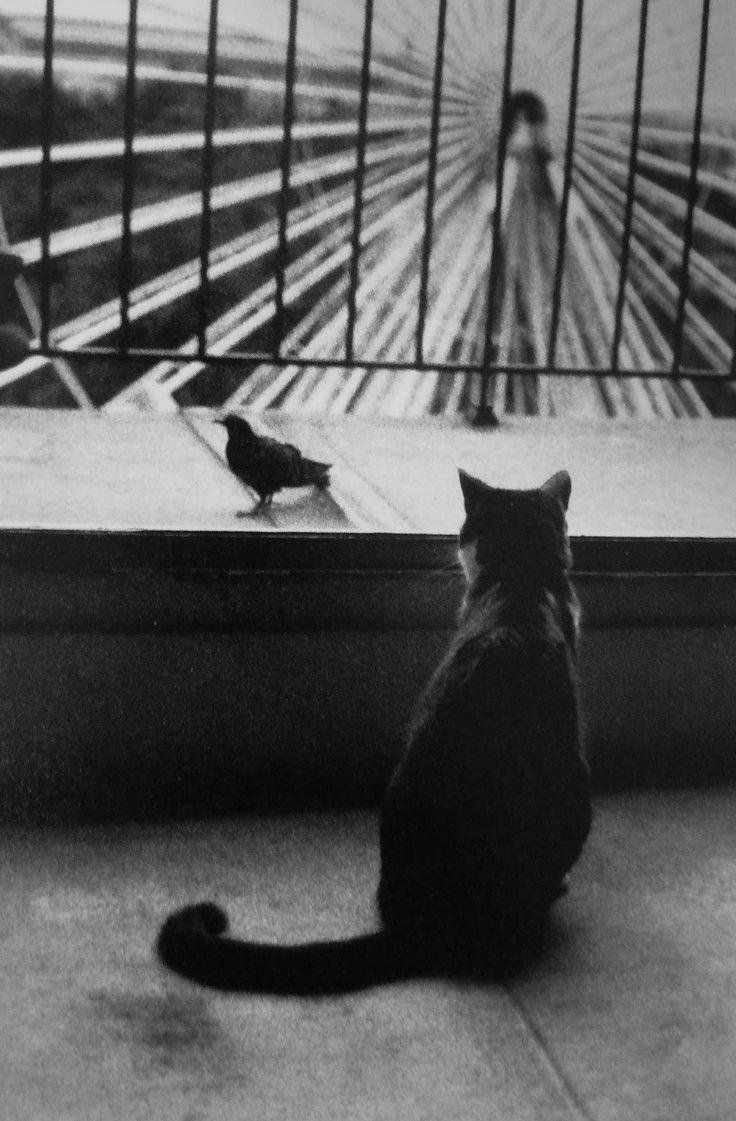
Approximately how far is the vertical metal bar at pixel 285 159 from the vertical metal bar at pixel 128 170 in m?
0.30

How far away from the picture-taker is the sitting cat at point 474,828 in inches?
71.9

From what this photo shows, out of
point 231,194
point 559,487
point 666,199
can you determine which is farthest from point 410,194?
point 559,487

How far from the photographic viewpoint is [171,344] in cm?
491

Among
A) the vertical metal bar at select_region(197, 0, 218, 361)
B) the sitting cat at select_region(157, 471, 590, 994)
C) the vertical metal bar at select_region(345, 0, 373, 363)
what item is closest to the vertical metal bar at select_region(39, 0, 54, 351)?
the vertical metal bar at select_region(197, 0, 218, 361)

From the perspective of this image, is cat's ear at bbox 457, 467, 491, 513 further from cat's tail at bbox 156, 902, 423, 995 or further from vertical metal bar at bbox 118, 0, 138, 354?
vertical metal bar at bbox 118, 0, 138, 354

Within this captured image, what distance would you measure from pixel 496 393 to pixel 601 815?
1.60 metres

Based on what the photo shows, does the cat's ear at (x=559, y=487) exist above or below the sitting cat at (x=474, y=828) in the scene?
above

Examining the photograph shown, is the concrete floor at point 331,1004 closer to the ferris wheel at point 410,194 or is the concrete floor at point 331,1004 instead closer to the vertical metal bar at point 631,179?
the vertical metal bar at point 631,179

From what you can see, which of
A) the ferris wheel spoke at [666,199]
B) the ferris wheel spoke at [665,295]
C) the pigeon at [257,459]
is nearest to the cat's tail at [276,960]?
the pigeon at [257,459]

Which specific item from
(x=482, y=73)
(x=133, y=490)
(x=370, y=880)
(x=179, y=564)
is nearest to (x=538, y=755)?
(x=370, y=880)

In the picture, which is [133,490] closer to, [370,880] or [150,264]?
[370,880]

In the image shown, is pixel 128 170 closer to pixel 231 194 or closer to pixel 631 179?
pixel 631 179

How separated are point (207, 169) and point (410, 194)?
70.4 inches

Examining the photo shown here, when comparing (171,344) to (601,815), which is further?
(171,344)
